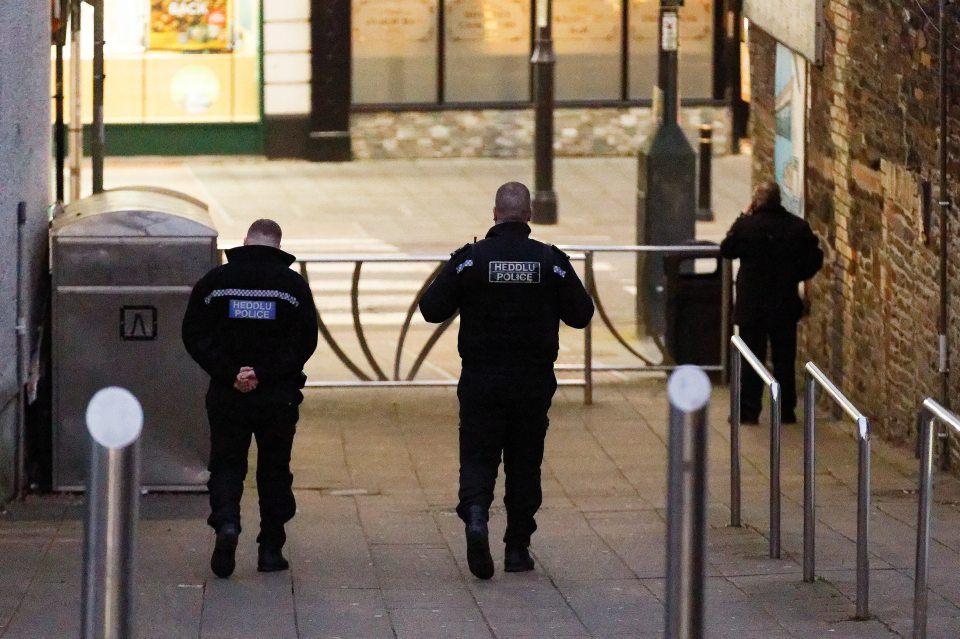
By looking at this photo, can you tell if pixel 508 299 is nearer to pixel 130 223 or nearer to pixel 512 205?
pixel 512 205

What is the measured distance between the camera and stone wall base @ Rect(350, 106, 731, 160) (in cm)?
2583

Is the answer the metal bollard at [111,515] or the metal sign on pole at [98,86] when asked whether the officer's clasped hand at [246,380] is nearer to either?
the metal sign on pole at [98,86]

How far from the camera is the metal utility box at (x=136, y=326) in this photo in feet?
30.1

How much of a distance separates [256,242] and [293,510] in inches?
43.2

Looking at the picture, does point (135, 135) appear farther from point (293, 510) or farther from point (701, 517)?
point (701, 517)

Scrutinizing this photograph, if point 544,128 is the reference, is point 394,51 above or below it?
above

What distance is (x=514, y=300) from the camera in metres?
7.73

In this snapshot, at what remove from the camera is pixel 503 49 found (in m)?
26.0

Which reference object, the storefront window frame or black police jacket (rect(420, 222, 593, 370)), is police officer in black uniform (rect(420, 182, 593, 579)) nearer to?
black police jacket (rect(420, 222, 593, 370))

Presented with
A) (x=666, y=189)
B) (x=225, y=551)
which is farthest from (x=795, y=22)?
(x=225, y=551)

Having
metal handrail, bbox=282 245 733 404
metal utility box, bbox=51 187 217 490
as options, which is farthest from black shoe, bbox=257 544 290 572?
metal handrail, bbox=282 245 733 404

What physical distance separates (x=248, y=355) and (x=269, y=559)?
2.75 ft

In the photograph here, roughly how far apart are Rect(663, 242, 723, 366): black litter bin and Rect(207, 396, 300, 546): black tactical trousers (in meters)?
5.67

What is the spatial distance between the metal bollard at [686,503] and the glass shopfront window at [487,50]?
21767mm
